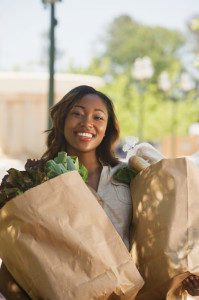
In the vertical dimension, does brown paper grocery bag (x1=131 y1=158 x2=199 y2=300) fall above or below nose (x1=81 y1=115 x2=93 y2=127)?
below

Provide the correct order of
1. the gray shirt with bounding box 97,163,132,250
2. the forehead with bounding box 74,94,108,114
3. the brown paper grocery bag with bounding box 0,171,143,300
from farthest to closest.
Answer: the forehead with bounding box 74,94,108,114 < the gray shirt with bounding box 97,163,132,250 < the brown paper grocery bag with bounding box 0,171,143,300

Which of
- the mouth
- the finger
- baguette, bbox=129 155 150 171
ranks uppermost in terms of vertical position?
→ the mouth

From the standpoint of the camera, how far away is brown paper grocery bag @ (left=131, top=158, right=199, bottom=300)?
2.10m

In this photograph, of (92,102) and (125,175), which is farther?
(92,102)

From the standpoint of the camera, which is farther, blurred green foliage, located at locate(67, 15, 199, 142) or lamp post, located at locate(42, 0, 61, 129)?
blurred green foliage, located at locate(67, 15, 199, 142)

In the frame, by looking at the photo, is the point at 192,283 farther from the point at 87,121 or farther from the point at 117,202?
the point at 87,121

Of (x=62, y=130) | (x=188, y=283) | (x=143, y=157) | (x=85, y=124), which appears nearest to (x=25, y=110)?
(x=62, y=130)

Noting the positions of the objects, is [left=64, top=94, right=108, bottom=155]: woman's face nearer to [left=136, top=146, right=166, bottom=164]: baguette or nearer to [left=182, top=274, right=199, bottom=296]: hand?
[left=136, top=146, right=166, bottom=164]: baguette

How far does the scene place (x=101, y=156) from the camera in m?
2.86

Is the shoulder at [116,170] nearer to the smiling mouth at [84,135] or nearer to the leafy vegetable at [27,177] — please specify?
the smiling mouth at [84,135]

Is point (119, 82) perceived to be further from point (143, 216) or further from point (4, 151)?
point (143, 216)

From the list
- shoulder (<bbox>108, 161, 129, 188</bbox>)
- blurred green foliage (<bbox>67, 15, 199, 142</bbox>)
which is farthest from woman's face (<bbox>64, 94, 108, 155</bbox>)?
blurred green foliage (<bbox>67, 15, 199, 142</bbox>)

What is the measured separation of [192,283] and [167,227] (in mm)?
293

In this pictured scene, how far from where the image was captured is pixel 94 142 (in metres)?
2.69
